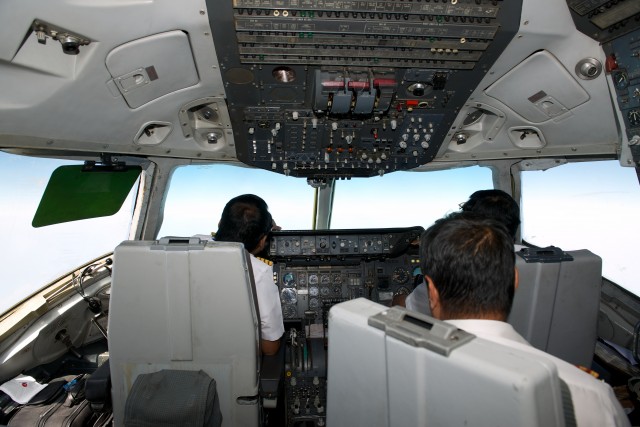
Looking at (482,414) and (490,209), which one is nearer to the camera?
(482,414)

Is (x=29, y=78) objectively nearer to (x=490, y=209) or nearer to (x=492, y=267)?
(x=492, y=267)

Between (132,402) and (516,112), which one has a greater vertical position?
(516,112)

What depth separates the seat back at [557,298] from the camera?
73.9 inches

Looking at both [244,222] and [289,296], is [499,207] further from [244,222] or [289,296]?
[289,296]

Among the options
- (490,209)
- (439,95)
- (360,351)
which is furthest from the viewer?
(439,95)

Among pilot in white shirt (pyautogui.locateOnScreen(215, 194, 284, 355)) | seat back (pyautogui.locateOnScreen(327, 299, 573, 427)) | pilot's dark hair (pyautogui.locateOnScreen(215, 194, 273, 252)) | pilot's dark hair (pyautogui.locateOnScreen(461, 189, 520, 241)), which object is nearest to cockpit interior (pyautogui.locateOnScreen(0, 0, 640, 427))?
seat back (pyautogui.locateOnScreen(327, 299, 573, 427))

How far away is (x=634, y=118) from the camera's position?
2135mm

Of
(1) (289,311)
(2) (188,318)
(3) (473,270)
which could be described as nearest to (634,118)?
(3) (473,270)

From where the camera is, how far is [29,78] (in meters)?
1.89

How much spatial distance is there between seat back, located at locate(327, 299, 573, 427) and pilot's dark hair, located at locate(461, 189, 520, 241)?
4.87 feet

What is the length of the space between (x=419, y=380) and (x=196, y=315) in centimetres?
116

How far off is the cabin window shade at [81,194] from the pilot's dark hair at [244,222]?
4.43ft

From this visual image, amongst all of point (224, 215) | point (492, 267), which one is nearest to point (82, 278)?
point (224, 215)

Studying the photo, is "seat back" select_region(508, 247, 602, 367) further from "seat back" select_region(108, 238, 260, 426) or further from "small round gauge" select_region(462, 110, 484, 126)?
"small round gauge" select_region(462, 110, 484, 126)
